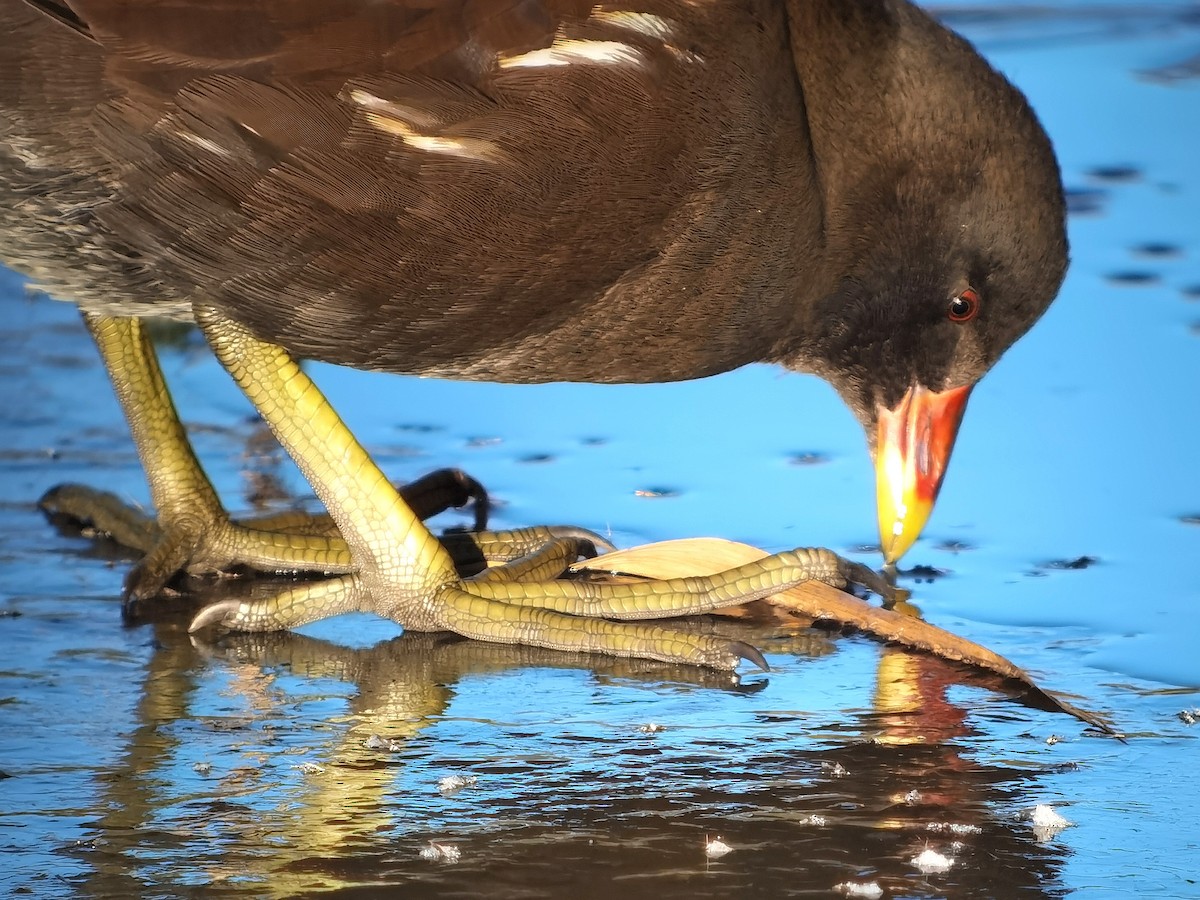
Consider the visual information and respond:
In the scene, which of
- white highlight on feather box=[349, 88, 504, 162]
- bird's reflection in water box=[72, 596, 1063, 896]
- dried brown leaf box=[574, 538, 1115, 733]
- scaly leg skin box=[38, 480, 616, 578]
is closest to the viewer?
bird's reflection in water box=[72, 596, 1063, 896]

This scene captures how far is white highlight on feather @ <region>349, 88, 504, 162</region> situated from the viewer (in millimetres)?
3686

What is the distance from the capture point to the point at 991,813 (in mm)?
2953

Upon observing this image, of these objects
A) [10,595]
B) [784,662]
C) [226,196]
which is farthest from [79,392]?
[784,662]

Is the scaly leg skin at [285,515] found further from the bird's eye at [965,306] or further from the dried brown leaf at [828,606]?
the bird's eye at [965,306]

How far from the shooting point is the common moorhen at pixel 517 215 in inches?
146

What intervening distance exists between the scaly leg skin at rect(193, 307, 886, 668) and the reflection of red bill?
472 millimetres

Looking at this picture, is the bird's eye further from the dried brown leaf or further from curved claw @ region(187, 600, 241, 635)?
curved claw @ region(187, 600, 241, 635)

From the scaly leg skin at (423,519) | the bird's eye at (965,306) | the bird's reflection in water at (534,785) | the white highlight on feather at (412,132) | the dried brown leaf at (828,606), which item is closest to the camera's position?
the bird's reflection in water at (534,785)

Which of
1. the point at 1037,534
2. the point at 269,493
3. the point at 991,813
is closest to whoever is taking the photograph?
the point at 991,813

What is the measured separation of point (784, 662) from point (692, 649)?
7.6 inches

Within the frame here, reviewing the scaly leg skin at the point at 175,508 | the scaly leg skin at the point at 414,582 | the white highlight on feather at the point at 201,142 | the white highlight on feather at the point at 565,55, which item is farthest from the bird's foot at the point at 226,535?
the white highlight on feather at the point at 565,55

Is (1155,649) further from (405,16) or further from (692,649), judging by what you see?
(405,16)

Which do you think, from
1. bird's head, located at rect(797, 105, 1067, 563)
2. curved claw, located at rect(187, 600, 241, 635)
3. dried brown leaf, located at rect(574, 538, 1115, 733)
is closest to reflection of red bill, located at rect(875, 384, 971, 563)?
bird's head, located at rect(797, 105, 1067, 563)

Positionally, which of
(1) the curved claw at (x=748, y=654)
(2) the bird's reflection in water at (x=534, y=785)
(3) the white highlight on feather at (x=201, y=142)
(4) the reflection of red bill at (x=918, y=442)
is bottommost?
(2) the bird's reflection in water at (x=534, y=785)
